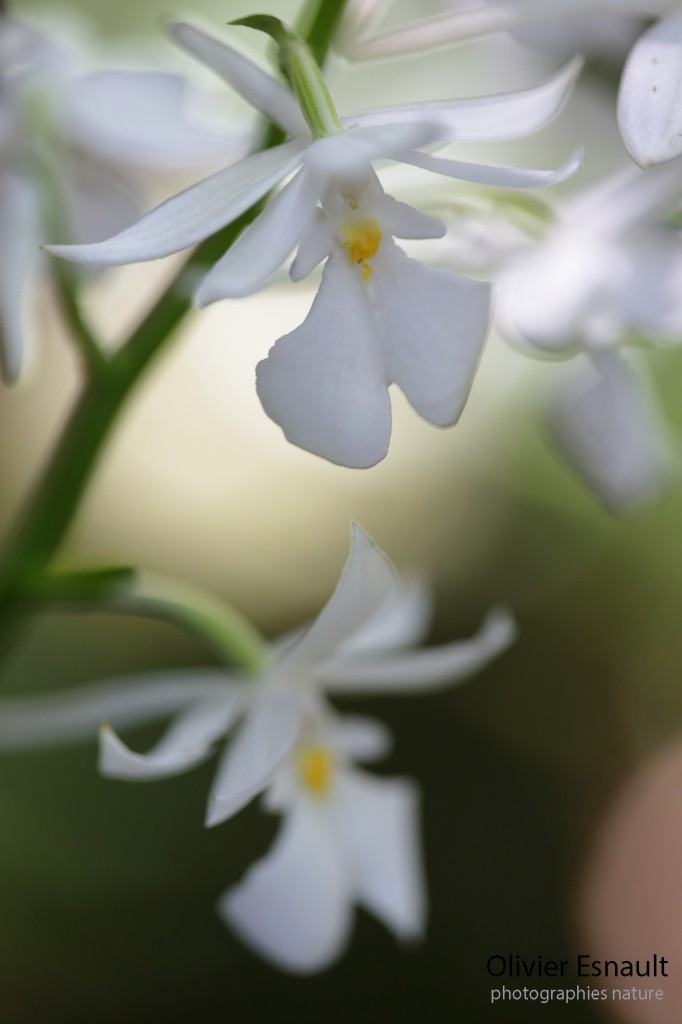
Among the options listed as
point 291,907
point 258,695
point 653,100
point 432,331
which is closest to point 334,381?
point 432,331

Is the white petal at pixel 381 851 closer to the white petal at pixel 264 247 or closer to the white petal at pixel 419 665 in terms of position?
the white petal at pixel 419 665

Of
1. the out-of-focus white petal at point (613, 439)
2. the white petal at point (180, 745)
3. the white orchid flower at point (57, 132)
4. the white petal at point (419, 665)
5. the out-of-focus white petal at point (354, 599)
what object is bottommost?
the white petal at point (180, 745)

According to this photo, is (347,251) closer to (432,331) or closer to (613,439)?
(432,331)

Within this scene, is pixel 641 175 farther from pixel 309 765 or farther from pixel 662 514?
pixel 662 514

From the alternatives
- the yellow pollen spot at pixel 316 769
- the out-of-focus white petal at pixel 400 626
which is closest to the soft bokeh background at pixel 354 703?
the out-of-focus white petal at pixel 400 626

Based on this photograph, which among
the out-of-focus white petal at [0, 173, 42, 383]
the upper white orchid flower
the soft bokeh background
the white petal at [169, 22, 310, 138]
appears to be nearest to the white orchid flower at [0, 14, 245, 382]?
the out-of-focus white petal at [0, 173, 42, 383]

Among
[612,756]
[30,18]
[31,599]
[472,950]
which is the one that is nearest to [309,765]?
[31,599]
